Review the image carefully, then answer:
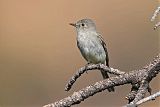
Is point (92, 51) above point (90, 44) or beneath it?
beneath

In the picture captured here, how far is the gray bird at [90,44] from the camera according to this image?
195 inches

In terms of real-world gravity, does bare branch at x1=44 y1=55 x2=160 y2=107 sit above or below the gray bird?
below

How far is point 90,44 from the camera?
16.9 ft

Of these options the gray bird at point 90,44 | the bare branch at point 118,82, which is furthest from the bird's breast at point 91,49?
the bare branch at point 118,82

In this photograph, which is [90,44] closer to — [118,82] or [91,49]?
[91,49]

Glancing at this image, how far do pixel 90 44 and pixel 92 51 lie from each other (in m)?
0.14

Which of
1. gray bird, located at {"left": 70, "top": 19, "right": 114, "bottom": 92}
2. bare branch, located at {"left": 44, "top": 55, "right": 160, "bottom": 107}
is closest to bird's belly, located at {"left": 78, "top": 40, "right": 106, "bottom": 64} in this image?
gray bird, located at {"left": 70, "top": 19, "right": 114, "bottom": 92}

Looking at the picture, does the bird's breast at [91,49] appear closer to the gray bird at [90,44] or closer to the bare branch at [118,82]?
the gray bird at [90,44]

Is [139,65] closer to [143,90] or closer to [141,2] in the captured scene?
[141,2]

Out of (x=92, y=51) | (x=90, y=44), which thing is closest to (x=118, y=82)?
(x=92, y=51)

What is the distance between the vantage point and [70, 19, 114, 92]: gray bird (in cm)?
494

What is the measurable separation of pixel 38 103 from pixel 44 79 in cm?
124

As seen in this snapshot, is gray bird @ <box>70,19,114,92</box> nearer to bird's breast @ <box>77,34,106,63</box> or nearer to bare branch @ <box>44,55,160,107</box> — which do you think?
bird's breast @ <box>77,34,106,63</box>

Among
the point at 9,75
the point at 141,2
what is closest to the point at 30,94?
the point at 9,75
